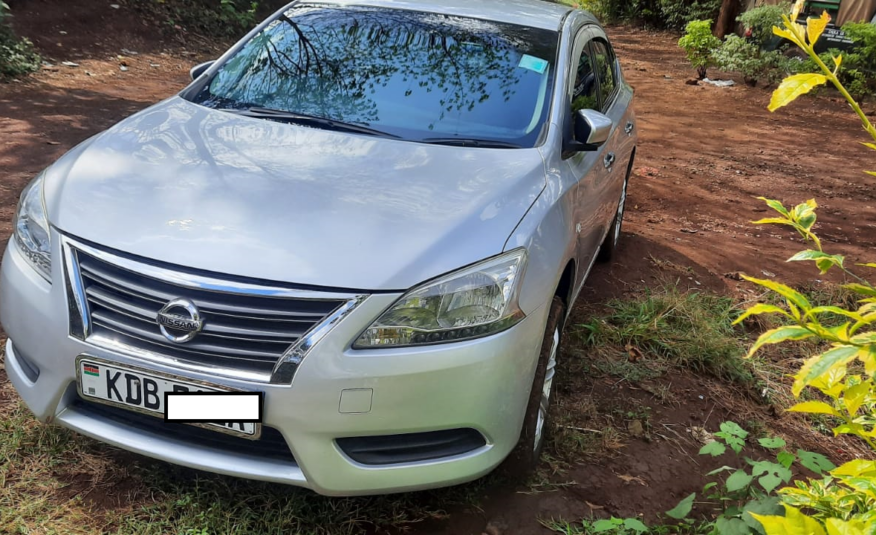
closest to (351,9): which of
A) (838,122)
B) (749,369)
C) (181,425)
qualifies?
(181,425)

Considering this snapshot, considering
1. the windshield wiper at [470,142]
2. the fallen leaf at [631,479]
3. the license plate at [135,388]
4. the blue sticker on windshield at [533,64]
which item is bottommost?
the fallen leaf at [631,479]

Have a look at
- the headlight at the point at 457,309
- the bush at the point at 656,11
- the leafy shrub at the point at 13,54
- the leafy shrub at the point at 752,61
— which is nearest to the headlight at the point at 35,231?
the headlight at the point at 457,309

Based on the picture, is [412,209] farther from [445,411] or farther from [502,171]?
[445,411]

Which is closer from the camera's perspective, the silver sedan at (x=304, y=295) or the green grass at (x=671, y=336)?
the silver sedan at (x=304, y=295)

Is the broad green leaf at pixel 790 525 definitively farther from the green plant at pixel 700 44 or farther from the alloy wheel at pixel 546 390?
the green plant at pixel 700 44

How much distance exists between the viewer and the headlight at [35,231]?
2.27 m

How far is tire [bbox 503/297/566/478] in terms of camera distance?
2496mm

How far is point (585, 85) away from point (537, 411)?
178 cm

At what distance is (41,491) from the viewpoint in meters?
2.40

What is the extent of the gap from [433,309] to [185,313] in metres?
0.69

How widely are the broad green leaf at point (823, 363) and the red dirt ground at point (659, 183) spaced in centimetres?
156

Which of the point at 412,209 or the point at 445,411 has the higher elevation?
the point at 412,209

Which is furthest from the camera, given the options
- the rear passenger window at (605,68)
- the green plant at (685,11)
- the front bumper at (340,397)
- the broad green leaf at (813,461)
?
the green plant at (685,11)

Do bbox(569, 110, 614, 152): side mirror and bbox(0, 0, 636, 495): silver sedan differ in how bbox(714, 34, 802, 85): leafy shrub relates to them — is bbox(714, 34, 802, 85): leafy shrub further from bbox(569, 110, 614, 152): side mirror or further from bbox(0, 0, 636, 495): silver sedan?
bbox(0, 0, 636, 495): silver sedan
